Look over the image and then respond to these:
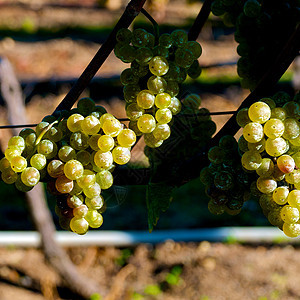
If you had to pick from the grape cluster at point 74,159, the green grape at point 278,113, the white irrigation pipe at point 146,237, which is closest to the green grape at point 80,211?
the grape cluster at point 74,159

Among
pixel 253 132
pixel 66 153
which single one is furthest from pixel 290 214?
pixel 66 153

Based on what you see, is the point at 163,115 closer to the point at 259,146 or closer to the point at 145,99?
the point at 145,99

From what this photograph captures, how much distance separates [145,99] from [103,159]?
4.2 inches

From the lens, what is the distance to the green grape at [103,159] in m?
0.58

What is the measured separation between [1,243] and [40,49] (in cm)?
285

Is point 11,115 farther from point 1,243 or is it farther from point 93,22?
point 93,22

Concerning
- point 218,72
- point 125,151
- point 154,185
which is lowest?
point 218,72

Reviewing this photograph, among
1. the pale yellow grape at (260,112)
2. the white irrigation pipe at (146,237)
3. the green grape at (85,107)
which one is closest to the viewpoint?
the pale yellow grape at (260,112)

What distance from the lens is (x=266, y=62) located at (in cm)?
71

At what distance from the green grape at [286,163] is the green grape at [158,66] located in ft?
0.69

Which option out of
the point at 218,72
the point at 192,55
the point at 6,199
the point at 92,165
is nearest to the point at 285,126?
the point at 192,55

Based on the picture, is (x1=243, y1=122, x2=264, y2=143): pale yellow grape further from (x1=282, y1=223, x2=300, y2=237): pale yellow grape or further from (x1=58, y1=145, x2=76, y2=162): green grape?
(x1=58, y1=145, x2=76, y2=162): green grape

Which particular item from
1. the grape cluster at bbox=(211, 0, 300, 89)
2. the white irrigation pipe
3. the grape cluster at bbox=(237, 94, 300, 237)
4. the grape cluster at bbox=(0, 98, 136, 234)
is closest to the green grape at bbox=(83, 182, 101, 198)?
the grape cluster at bbox=(0, 98, 136, 234)

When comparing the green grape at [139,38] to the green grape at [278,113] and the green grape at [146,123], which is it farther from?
the green grape at [278,113]
